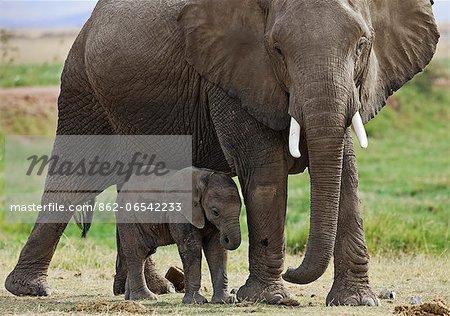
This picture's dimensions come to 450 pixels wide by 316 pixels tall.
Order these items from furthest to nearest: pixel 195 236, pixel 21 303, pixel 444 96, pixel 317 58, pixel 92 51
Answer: pixel 444 96, pixel 92 51, pixel 21 303, pixel 195 236, pixel 317 58

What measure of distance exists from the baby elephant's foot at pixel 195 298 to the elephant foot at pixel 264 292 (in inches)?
11.6

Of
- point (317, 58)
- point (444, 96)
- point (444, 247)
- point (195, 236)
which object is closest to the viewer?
point (317, 58)

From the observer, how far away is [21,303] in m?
9.51

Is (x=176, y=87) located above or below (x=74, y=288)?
above

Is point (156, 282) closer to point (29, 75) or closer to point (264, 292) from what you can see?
point (264, 292)

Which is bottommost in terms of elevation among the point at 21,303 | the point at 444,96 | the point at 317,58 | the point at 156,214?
the point at 21,303

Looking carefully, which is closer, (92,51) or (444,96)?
(92,51)

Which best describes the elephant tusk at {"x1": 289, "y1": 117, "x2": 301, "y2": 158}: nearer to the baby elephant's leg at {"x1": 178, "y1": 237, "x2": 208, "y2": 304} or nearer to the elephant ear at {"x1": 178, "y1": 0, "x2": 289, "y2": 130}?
the elephant ear at {"x1": 178, "y1": 0, "x2": 289, "y2": 130}

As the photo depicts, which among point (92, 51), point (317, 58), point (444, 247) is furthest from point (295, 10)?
point (444, 247)

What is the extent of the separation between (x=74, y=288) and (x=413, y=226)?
429cm

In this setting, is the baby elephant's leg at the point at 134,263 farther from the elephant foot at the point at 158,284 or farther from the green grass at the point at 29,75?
the green grass at the point at 29,75

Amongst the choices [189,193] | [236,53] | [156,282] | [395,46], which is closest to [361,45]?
[395,46]

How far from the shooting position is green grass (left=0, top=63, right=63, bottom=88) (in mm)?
30469

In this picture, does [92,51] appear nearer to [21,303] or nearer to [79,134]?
[79,134]
